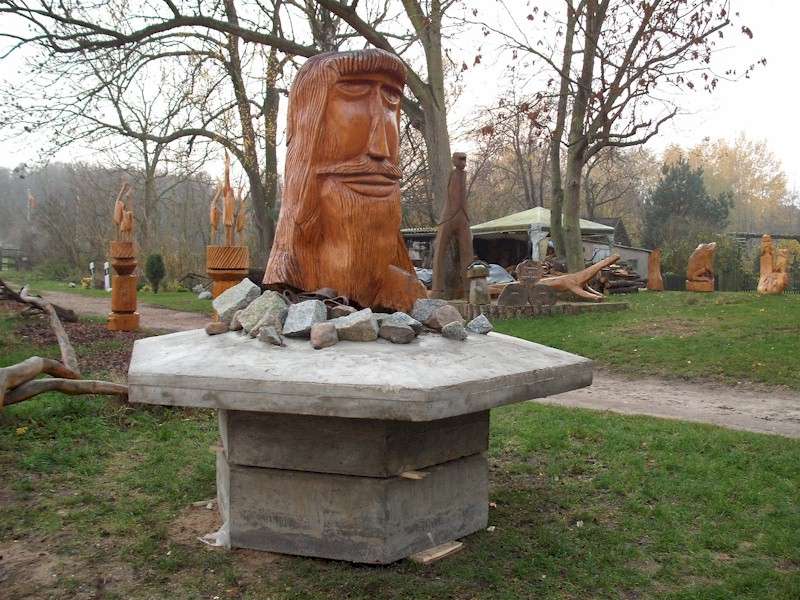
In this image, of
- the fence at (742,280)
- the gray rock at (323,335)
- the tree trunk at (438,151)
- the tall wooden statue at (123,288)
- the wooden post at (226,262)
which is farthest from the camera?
the fence at (742,280)

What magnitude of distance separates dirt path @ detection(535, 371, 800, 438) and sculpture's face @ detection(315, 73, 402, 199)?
410 centimetres

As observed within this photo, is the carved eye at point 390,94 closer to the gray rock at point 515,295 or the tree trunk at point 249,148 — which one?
the gray rock at point 515,295

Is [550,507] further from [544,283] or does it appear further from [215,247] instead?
[544,283]

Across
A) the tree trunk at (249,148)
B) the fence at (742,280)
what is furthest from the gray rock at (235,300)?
the fence at (742,280)

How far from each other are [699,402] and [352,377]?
5611mm

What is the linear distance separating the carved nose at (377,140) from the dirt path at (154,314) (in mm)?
8951

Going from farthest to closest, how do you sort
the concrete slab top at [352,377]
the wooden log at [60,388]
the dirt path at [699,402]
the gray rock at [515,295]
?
the gray rock at [515,295], the dirt path at [699,402], the wooden log at [60,388], the concrete slab top at [352,377]

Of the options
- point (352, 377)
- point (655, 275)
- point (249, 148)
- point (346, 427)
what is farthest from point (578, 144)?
point (352, 377)

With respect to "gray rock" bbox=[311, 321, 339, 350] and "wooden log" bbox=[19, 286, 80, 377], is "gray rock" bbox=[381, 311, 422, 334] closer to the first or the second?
"gray rock" bbox=[311, 321, 339, 350]

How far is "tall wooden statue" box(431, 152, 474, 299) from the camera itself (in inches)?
460

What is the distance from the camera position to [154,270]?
22.6 meters

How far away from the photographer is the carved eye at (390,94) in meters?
3.70

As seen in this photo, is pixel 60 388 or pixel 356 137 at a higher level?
pixel 356 137

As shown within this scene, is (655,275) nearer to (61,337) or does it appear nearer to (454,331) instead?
(61,337)
